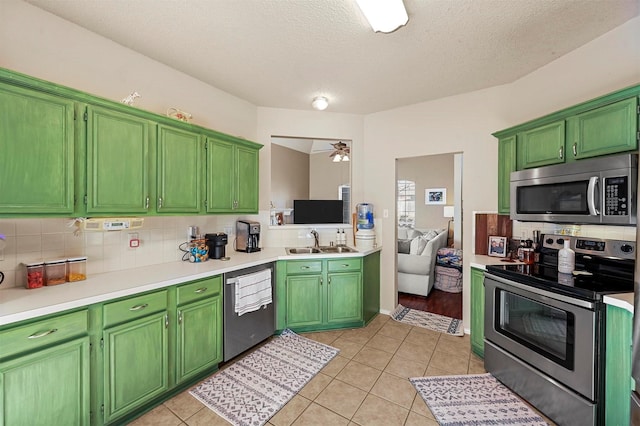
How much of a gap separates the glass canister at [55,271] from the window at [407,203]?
621 centimetres

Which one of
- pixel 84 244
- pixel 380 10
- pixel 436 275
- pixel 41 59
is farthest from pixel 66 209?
pixel 436 275

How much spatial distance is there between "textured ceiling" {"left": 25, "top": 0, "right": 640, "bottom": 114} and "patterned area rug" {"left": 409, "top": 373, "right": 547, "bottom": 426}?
263cm

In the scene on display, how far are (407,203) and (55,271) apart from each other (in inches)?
252

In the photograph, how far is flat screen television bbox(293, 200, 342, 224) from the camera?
140 inches

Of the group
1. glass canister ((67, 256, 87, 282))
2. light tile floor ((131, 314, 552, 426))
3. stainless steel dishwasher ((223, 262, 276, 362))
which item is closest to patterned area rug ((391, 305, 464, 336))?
light tile floor ((131, 314, 552, 426))

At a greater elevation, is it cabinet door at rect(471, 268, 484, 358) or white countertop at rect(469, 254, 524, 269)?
white countertop at rect(469, 254, 524, 269)

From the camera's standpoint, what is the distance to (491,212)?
9.25 ft

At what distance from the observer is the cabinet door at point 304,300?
114 inches

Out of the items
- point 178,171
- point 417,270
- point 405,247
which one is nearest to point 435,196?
point 405,247

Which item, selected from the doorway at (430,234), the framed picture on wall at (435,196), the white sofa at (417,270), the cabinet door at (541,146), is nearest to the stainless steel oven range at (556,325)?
the cabinet door at (541,146)

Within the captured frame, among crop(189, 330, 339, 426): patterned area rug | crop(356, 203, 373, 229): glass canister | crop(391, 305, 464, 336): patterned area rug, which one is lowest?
crop(189, 330, 339, 426): patterned area rug

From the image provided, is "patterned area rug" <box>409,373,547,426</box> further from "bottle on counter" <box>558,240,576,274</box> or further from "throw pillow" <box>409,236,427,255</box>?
"throw pillow" <box>409,236,427,255</box>

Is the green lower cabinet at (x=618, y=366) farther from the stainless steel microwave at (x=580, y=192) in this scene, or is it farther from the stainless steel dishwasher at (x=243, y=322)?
the stainless steel dishwasher at (x=243, y=322)

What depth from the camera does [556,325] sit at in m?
1.75
